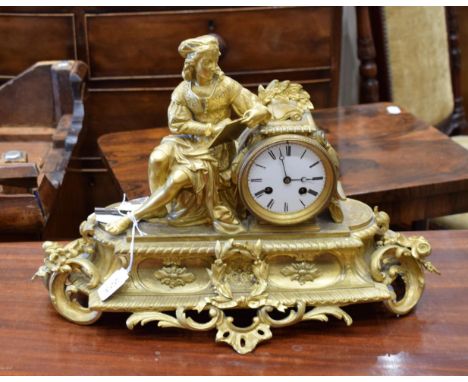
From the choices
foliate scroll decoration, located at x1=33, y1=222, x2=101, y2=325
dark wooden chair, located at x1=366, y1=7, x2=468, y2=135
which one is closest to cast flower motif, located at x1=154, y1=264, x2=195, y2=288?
foliate scroll decoration, located at x1=33, y1=222, x2=101, y2=325

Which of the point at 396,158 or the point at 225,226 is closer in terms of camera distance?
the point at 225,226

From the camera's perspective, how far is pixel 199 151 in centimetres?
135

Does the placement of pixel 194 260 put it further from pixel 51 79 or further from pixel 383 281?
pixel 51 79

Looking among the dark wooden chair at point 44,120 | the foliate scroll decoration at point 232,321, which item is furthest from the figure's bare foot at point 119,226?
the dark wooden chair at point 44,120

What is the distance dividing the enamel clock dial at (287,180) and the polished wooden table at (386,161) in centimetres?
60

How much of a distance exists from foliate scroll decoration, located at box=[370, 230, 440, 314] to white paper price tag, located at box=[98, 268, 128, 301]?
43 centimetres

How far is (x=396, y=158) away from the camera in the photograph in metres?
2.16

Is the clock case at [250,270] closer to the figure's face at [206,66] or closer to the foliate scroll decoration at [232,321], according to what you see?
the foliate scroll decoration at [232,321]

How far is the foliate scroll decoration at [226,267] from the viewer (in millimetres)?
1350

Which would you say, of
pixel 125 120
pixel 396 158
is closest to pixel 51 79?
pixel 125 120

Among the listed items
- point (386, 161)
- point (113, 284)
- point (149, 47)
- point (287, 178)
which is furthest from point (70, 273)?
point (149, 47)

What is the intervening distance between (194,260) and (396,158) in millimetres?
956

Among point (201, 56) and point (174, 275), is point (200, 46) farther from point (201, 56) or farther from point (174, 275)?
point (174, 275)

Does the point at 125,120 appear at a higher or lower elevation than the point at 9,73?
lower
